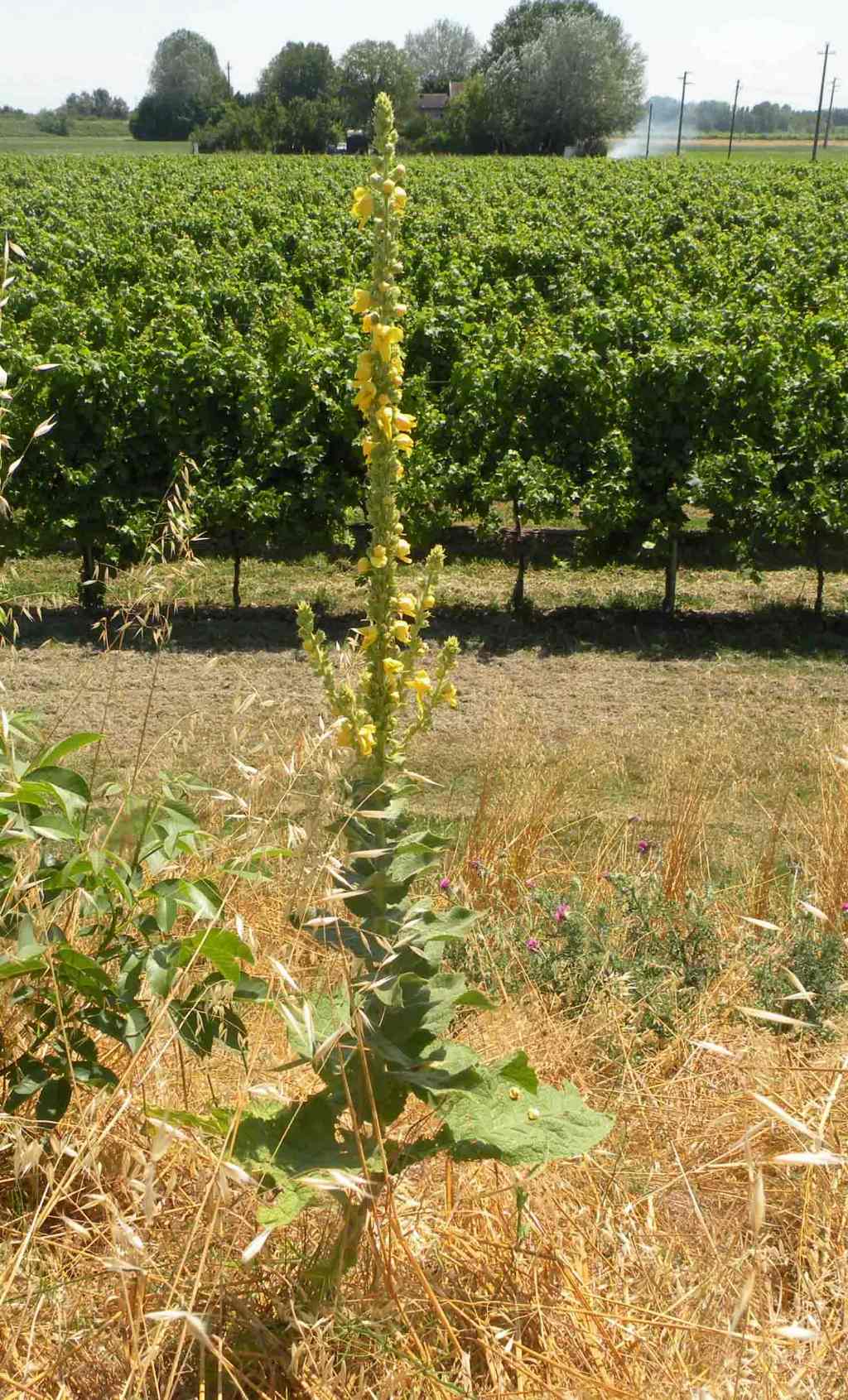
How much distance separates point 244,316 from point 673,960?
11.6 meters

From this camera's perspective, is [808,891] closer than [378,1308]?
No

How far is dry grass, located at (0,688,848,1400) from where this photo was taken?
1.68 m

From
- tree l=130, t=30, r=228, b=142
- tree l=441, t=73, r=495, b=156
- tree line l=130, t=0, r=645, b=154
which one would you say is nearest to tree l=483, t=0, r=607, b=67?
tree line l=130, t=0, r=645, b=154

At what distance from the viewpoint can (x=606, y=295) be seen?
53.4 feet

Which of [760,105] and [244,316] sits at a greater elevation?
[760,105]

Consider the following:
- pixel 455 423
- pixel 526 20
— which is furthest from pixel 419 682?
pixel 526 20

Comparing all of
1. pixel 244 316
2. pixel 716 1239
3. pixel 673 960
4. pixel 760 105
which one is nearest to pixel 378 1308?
pixel 716 1239

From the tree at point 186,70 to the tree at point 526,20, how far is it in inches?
897

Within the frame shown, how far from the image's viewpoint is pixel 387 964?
1852 millimetres

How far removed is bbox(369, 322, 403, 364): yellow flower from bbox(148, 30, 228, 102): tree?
354ft

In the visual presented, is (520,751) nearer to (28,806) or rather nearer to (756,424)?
(28,806)

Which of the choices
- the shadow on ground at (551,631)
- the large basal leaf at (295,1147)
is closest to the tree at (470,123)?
the shadow on ground at (551,631)

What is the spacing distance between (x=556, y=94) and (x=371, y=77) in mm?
17087

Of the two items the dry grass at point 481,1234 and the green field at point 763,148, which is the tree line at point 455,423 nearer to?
the dry grass at point 481,1234
